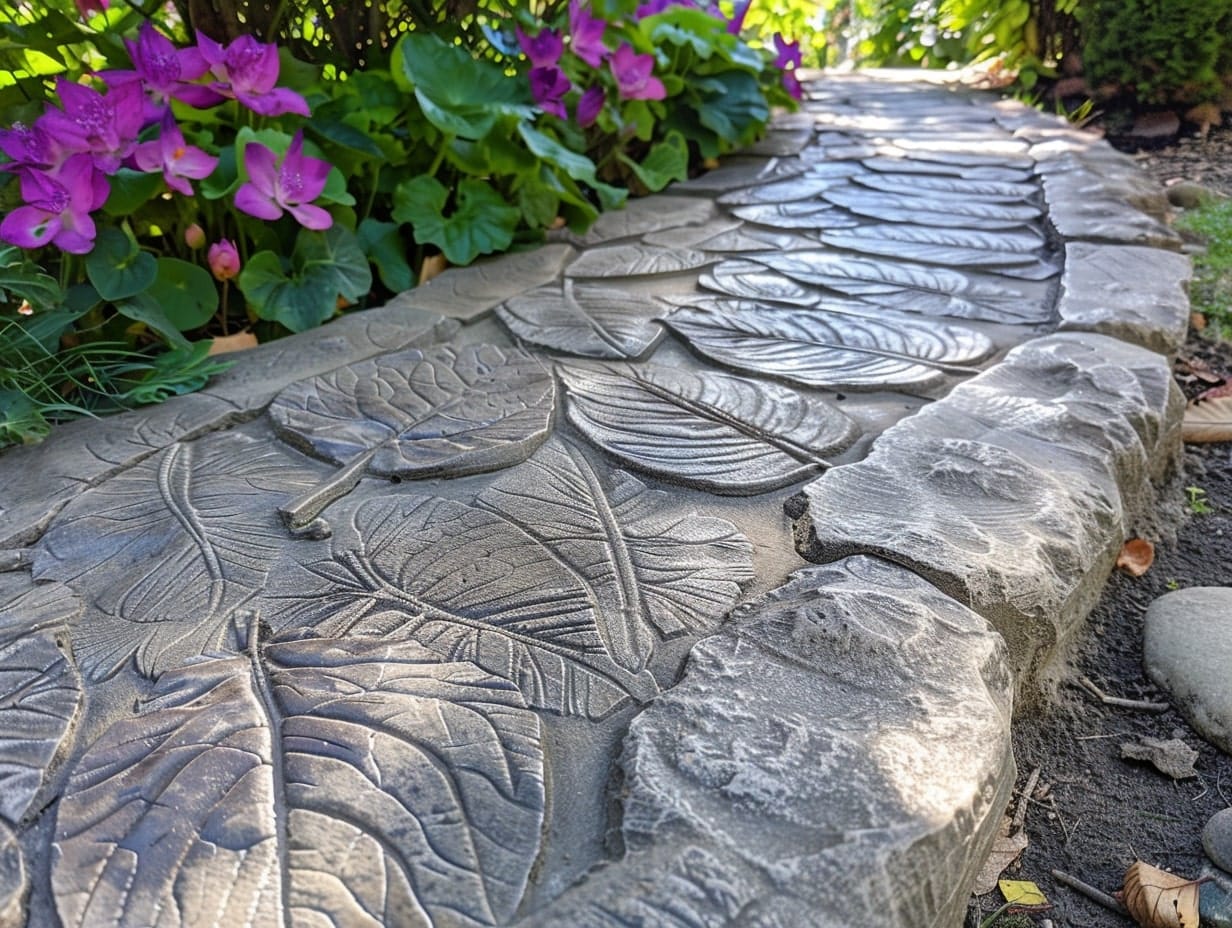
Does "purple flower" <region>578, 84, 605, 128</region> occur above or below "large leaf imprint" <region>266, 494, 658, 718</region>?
above

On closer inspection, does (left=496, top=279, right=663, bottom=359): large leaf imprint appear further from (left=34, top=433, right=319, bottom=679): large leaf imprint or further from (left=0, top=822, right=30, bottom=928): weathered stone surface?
Answer: (left=0, top=822, right=30, bottom=928): weathered stone surface

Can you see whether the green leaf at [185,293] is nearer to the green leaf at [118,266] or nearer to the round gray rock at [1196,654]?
the green leaf at [118,266]

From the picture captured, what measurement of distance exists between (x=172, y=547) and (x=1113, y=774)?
1.25 metres

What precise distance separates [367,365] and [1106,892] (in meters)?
1.38

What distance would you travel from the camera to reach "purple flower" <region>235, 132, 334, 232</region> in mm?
1688

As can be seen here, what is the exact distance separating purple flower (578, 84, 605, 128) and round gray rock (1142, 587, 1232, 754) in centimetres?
187

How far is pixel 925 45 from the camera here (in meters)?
6.89

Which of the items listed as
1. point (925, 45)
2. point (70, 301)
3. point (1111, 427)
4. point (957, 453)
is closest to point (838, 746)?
point (957, 453)

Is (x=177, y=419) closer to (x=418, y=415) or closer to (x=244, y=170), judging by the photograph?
(x=418, y=415)

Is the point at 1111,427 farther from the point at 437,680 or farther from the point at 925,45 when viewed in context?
the point at 925,45

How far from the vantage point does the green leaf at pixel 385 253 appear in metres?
2.08

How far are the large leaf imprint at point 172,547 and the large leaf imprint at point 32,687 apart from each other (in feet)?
0.08

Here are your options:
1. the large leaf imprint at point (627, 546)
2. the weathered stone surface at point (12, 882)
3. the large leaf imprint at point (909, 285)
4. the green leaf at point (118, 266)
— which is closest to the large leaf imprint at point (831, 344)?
the large leaf imprint at point (909, 285)

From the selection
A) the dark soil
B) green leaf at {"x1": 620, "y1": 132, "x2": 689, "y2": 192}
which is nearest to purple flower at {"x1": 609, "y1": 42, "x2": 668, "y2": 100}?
green leaf at {"x1": 620, "y1": 132, "x2": 689, "y2": 192}
